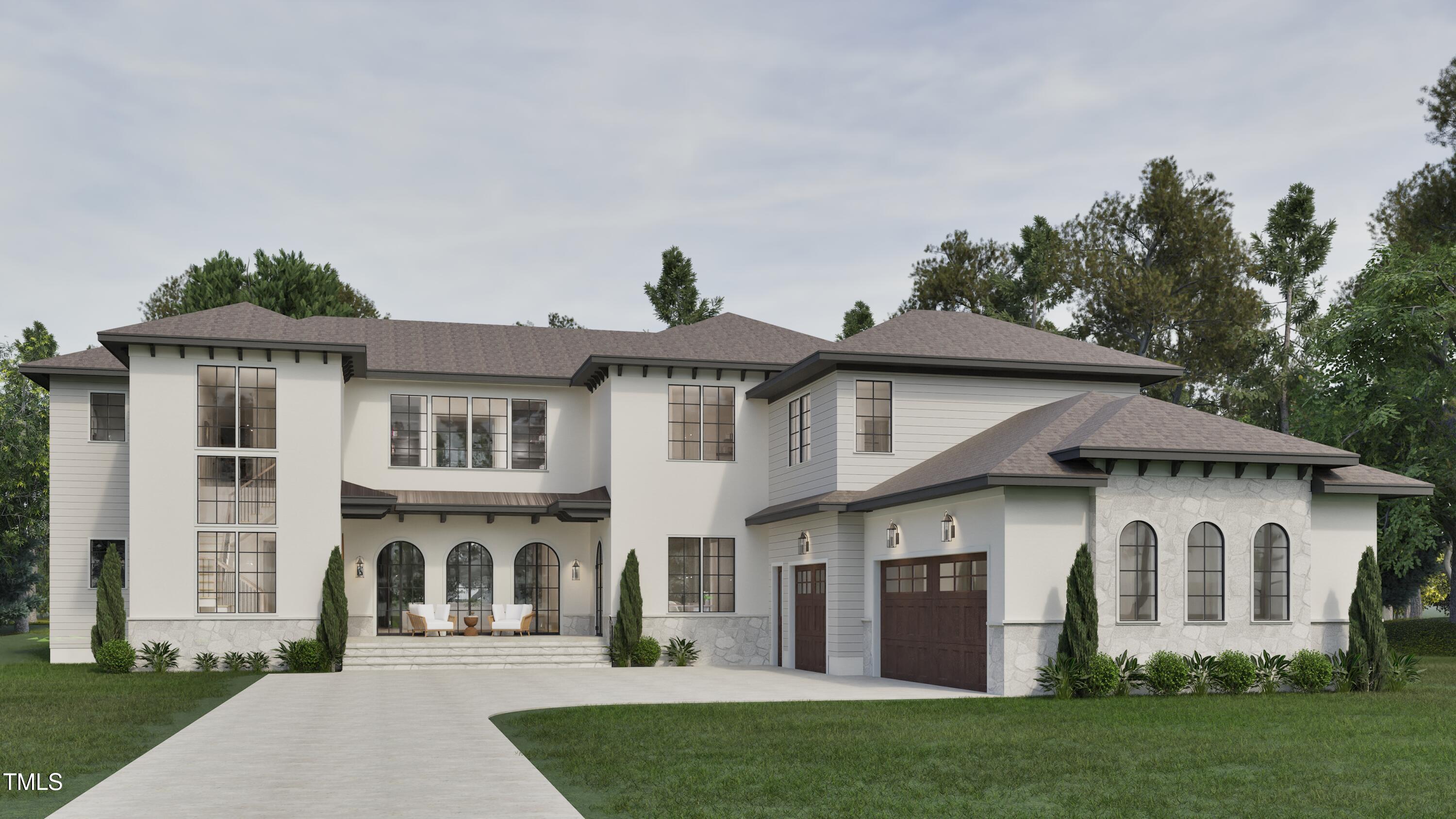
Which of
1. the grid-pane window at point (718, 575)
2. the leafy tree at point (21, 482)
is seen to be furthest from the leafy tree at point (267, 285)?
the grid-pane window at point (718, 575)

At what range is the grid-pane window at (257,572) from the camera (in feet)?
73.2

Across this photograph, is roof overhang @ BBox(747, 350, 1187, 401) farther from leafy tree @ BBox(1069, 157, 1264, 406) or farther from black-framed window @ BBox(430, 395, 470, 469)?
leafy tree @ BBox(1069, 157, 1264, 406)

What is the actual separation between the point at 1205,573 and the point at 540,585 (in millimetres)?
13813

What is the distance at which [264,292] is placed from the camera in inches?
1539

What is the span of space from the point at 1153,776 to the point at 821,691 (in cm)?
807

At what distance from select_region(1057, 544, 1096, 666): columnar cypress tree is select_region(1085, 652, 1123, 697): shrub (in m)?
0.10

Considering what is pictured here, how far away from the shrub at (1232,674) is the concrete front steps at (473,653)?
431 inches

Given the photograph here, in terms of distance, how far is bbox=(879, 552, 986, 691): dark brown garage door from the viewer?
58.7ft

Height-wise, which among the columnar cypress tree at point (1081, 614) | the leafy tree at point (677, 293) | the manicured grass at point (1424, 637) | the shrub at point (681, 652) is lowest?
the manicured grass at point (1424, 637)

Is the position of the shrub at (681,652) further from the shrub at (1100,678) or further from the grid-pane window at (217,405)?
the shrub at (1100,678)

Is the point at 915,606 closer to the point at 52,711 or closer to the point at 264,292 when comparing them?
the point at 52,711

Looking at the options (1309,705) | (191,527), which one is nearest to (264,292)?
(191,527)

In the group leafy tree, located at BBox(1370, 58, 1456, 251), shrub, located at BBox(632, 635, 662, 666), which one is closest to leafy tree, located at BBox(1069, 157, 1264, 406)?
leafy tree, located at BBox(1370, 58, 1456, 251)

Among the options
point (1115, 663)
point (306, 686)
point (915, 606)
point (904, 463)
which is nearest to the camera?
point (1115, 663)
